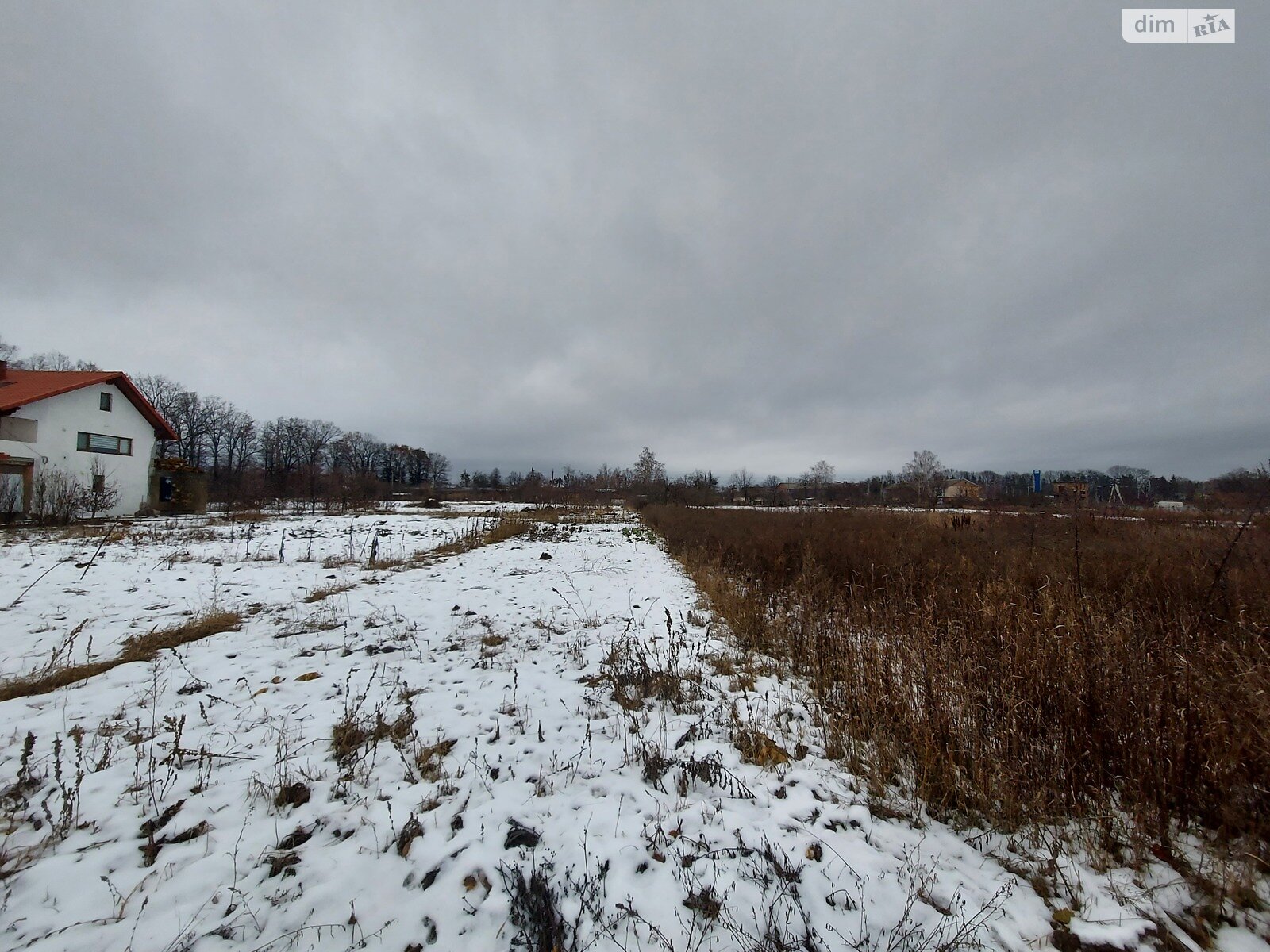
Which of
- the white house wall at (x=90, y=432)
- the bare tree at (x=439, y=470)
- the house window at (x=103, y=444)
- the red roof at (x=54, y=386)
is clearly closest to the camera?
the red roof at (x=54, y=386)

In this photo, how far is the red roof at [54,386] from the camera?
19.4 meters

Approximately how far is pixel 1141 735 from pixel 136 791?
5862mm

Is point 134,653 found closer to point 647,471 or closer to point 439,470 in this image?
point 647,471

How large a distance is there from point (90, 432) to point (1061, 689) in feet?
116

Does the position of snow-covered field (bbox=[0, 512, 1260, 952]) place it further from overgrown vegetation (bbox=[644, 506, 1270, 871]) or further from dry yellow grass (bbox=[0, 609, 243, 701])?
overgrown vegetation (bbox=[644, 506, 1270, 871])

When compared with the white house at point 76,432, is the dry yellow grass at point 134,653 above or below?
below

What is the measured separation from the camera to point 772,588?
8.00 metres

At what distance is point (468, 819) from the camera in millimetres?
2514

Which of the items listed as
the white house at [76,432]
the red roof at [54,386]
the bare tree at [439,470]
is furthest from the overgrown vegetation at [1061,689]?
the bare tree at [439,470]

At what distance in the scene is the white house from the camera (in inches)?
741

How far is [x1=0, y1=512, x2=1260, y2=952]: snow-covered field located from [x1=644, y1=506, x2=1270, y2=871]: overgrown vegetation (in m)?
0.39

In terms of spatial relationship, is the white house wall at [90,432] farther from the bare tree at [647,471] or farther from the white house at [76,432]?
the bare tree at [647,471]

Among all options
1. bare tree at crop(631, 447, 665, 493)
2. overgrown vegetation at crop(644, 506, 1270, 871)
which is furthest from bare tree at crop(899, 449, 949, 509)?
overgrown vegetation at crop(644, 506, 1270, 871)

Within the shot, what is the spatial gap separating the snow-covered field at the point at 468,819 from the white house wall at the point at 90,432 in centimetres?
2418
